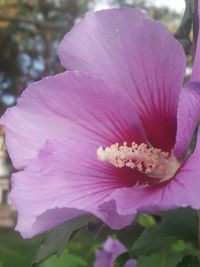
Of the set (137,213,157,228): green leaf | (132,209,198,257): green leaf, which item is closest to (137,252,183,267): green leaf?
(132,209,198,257): green leaf

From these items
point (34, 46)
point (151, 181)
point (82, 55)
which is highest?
point (82, 55)

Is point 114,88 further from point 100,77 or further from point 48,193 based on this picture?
point 48,193

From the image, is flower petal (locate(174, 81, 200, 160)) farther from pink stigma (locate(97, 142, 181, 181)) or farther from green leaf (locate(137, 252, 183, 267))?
green leaf (locate(137, 252, 183, 267))

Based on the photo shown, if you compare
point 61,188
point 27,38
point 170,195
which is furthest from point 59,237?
point 27,38

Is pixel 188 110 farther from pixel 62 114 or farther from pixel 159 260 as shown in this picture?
pixel 159 260

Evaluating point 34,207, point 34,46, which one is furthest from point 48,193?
point 34,46

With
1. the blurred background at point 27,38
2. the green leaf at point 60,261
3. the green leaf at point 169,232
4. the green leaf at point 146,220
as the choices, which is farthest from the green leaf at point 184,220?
the blurred background at point 27,38

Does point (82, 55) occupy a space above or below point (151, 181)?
above
